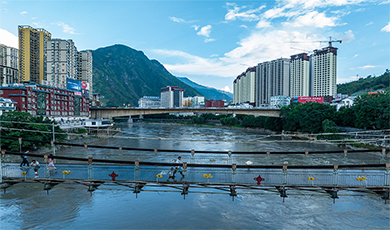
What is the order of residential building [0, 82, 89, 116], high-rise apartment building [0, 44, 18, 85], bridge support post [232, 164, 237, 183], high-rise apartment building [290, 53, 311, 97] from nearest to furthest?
bridge support post [232, 164, 237, 183]
residential building [0, 82, 89, 116]
high-rise apartment building [0, 44, 18, 85]
high-rise apartment building [290, 53, 311, 97]

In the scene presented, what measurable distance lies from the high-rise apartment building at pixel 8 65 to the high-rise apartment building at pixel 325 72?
109015mm

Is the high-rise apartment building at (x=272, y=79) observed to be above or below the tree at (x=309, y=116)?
above

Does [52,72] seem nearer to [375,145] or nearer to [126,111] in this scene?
[126,111]

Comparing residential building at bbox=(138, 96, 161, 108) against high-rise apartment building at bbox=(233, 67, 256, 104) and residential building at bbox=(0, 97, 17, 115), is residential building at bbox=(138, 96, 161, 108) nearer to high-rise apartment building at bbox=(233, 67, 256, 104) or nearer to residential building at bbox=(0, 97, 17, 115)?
high-rise apartment building at bbox=(233, 67, 256, 104)

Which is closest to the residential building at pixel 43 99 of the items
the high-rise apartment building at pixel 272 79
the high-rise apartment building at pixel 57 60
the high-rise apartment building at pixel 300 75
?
the high-rise apartment building at pixel 57 60

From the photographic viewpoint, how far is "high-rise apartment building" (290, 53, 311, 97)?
99062 millimetres

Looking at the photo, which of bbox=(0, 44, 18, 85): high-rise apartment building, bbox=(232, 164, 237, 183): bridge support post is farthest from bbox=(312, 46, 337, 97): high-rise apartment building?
bbox=(0, 44, 18, 85): high-rise apartment building

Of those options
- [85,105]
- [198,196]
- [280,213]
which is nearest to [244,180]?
[280,213]

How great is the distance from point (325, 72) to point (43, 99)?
93.4 metres

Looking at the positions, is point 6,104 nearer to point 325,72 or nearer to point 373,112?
point 373,112

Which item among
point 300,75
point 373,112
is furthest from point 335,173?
point 300,75

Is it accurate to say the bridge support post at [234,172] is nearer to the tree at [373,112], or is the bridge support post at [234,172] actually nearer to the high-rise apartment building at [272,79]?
the tree at [373,112]

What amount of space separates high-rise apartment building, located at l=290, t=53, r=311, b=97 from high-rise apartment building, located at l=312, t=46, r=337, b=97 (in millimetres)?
3240

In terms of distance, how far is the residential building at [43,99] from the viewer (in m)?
37.6
